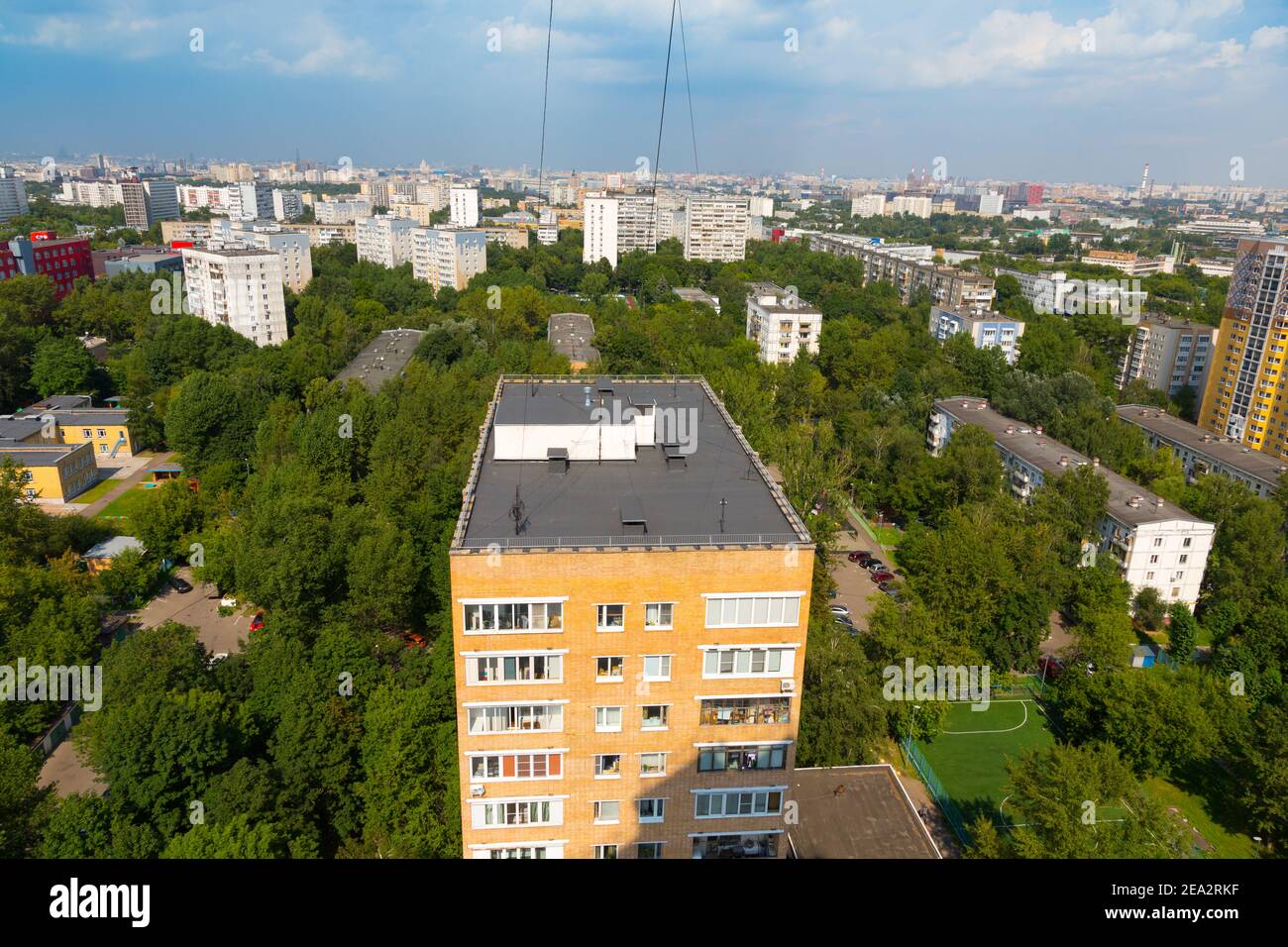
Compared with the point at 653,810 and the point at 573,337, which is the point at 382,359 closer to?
the point at 573,337

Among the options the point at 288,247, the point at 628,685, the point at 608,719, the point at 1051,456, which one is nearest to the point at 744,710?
the point at 628,685

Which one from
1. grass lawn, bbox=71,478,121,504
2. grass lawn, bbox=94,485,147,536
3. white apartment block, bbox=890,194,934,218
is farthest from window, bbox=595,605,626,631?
white apartment block, bbox=890,194,934,218

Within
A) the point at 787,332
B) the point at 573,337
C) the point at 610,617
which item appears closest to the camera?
the point at 610,617

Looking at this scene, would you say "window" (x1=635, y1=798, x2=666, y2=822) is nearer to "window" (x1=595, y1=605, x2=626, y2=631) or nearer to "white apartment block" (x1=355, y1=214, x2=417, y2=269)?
"window" (x1=595, y1=605, x2=626, y2=631)

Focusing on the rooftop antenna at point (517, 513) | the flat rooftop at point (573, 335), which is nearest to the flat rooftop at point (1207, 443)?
the flat rooftop at point (573, 335)

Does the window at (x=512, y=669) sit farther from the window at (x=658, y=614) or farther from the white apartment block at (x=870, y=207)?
the white apartment block at (x=870, y=207)

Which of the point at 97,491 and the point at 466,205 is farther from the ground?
the point at 466,205
